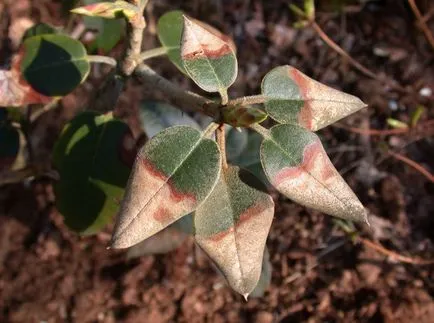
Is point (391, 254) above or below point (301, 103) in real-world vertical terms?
below

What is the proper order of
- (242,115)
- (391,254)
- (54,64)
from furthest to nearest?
1. (391,254)
2. (54,64)
3. (242,115)

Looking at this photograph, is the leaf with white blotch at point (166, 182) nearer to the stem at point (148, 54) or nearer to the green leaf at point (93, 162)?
the stem at point (148, 54)

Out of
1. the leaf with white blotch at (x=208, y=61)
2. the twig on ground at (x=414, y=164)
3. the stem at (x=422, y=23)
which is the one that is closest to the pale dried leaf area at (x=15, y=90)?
the leaf with white blotch at (x=208, y=61)

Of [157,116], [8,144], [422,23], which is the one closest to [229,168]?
[157,116]

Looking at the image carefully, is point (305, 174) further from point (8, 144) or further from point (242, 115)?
point (8, 144)

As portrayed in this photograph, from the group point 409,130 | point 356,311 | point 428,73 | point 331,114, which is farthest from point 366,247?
point 331,114

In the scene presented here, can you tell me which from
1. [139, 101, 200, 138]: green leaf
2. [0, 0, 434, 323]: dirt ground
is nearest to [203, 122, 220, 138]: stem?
[139, 101, 200, 138]: green leaf

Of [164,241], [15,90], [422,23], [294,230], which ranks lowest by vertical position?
[294,230]
